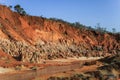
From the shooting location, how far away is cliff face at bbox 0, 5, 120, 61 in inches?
3013

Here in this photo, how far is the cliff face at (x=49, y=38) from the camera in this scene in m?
76.5

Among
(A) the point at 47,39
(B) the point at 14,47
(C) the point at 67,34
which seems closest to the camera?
(B) the point at 14,47

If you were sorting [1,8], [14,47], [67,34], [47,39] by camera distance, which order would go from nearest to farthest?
[14,47]
[1,8]
[47,39]
[67,34]

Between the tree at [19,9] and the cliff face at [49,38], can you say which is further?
the tree at [19,9]

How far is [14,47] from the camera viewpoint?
2837 inches

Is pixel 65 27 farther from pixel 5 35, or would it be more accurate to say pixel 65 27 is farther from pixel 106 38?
pixel 5 35

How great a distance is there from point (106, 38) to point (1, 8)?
180 feet

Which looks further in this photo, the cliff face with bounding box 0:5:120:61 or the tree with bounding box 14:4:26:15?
the tree with bounding box 14:4:26:15

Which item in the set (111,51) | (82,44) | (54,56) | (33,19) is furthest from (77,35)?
(54,56)

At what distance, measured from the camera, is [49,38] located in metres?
96.5

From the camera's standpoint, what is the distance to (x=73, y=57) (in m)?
95.1

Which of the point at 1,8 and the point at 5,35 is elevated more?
the point at 1,8

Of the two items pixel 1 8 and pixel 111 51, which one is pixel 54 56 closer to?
pixel 1 8

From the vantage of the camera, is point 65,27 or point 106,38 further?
point 106,38
